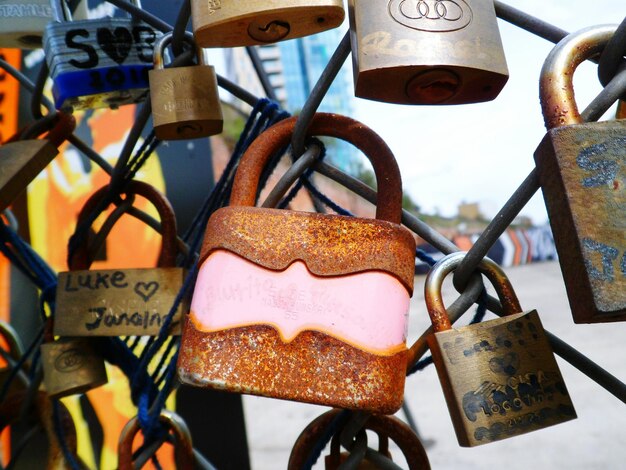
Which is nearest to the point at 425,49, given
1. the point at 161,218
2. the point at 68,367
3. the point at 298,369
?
the point at 298,369

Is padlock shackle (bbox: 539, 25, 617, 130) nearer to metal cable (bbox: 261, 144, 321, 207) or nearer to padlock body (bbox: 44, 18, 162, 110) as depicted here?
metal cable (bbox: 261, 144, 321, 207)

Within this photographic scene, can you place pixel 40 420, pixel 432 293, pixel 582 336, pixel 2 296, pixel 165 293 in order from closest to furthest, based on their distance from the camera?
pixel 432 293 < pixel 165 293 < pixel 40 420 < pixel 2 296 < pixel 582 336

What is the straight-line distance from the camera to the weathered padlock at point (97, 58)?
599 millimetres

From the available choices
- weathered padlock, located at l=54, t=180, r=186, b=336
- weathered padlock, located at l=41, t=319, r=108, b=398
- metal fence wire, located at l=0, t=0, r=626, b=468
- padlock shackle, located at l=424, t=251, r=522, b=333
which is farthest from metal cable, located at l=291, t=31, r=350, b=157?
weathered padlock, located at l=41, t=319, r=108, b=398

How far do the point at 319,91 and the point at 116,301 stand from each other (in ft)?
1.08

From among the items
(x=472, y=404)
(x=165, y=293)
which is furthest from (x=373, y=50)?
(x=165, y=293)

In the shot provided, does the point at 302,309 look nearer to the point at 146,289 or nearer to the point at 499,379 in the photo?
the point at 499,379

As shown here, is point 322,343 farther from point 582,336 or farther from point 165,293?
point 582,336

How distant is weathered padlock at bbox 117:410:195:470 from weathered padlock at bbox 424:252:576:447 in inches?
11.9

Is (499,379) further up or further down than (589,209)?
further down

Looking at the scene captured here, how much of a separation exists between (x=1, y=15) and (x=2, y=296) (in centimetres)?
60

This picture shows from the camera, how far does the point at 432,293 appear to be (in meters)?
0.41

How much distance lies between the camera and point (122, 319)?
62 centimetres

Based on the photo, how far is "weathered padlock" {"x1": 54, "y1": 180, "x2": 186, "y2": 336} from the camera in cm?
61
